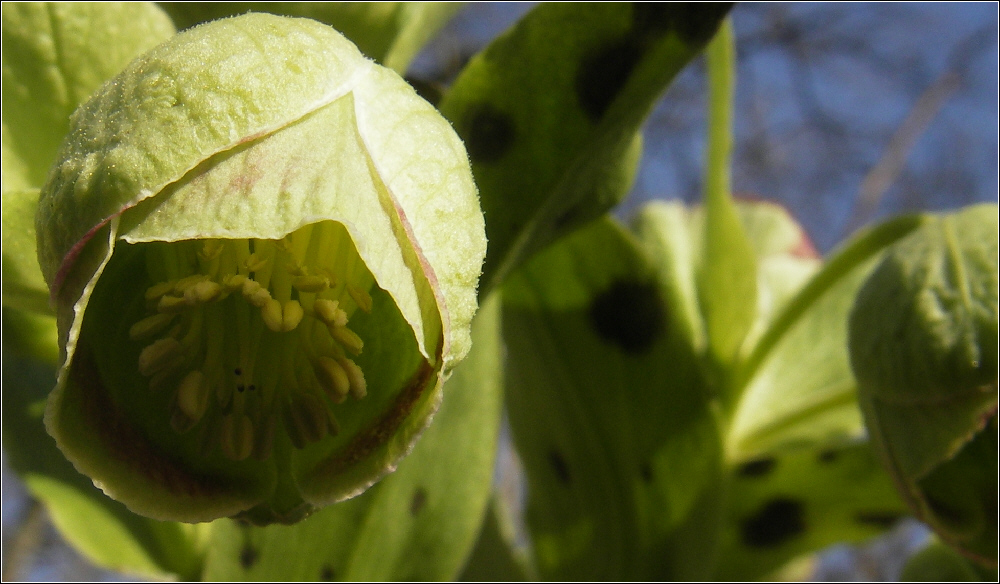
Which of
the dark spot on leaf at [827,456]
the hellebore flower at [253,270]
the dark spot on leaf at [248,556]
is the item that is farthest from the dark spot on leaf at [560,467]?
the hellebore flower at [253,270]

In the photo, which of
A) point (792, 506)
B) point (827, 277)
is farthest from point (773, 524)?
point (827, 277)

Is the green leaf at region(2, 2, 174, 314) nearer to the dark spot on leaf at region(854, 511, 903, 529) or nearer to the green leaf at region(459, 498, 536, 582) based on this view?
the green leaf at region(459, 498, 536, 582)

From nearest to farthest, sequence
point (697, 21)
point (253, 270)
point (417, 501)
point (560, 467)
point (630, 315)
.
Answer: point (253, 270) < point (697, 21) < point (417, 501) < point (630, 315) < point (560, 467)

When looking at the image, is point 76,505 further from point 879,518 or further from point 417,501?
point 879,518

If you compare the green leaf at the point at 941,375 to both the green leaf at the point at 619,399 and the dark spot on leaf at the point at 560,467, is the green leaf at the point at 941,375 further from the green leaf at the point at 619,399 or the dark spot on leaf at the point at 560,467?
the dark spot on leaf at the point at 560,467

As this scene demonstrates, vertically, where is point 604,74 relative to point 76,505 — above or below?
above

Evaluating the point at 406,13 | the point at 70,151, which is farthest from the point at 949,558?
the point at 70,151

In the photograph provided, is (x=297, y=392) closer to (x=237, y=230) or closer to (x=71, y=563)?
(x=237, y=230)
